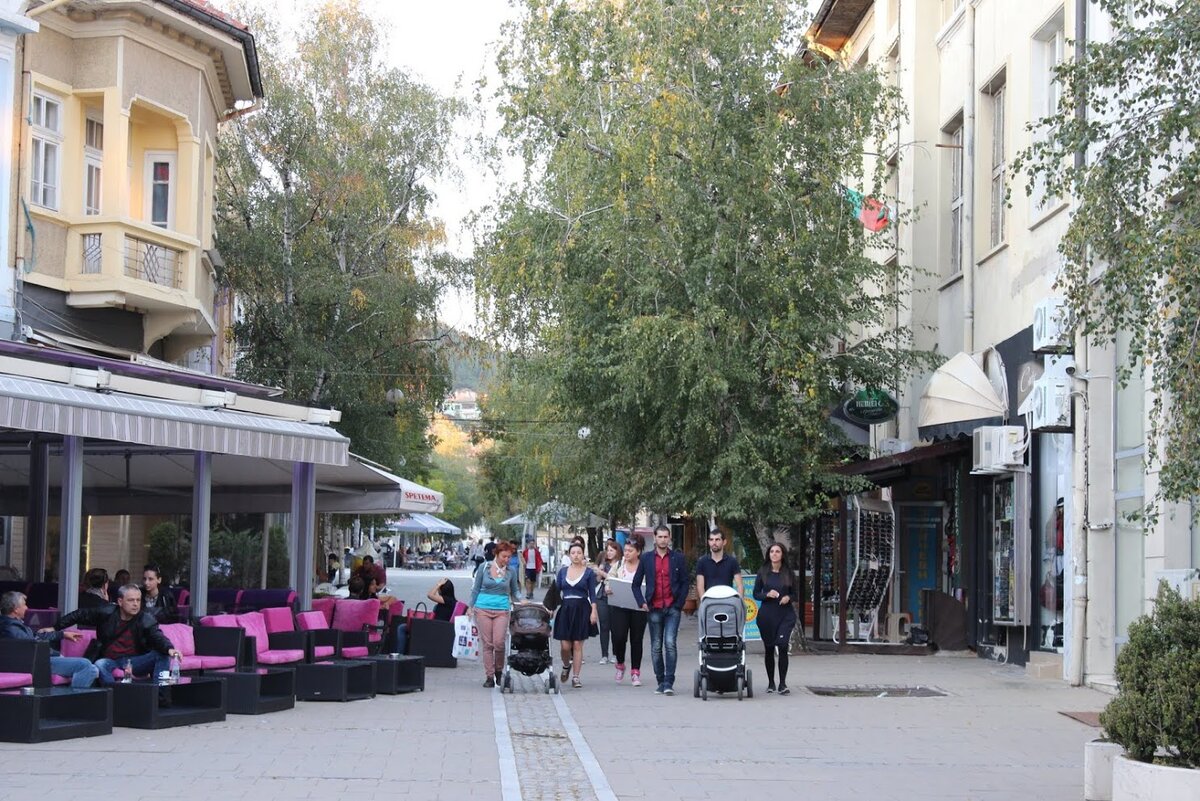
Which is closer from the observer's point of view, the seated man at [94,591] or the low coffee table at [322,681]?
the seated man at [94,591]

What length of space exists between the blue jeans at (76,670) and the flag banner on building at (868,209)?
44.9 ft

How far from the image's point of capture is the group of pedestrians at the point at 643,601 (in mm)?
16672

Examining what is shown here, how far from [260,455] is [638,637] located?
493 cm

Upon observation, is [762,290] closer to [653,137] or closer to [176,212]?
[653,137]

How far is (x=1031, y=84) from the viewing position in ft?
67.6

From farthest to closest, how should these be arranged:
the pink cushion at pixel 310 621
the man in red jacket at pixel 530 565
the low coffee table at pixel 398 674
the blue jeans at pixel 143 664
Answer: the man in red jacket at pixel 530 565 < the pink cushion at pixel 310 621 < the low coffee table at pixel 398 674 < the blue jeans at pixel 143 664

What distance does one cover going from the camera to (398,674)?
1628 cm

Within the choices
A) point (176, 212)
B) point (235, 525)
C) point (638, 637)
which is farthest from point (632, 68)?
point (235, 525)

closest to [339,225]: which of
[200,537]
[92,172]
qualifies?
[92,172]

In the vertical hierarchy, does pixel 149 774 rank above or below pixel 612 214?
below

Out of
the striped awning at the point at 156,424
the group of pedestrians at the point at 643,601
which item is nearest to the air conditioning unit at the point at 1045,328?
the group of pedestrians at the point at 643,601

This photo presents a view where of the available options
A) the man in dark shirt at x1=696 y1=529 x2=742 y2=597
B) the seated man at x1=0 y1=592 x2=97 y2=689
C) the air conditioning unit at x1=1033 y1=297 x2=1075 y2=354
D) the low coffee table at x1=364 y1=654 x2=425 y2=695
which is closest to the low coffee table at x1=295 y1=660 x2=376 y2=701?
the low coffee table at x1=364 y1=654 x2=425 y2=695

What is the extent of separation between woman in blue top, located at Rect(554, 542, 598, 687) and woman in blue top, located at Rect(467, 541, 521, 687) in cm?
63

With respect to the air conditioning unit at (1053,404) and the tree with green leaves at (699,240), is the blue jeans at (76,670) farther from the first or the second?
the air conditioning unit at (1053,404)
